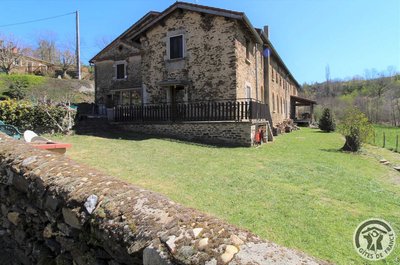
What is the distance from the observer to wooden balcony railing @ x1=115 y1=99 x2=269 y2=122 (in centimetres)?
1471

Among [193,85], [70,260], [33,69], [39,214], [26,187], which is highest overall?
[33,69]

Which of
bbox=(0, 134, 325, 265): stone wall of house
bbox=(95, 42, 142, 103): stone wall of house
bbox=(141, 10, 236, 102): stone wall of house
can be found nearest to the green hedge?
bbox=(141, 10, 236, 102): stone wall of house

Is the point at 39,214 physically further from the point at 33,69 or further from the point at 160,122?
the point at 33,69

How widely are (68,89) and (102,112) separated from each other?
10027 millimetres

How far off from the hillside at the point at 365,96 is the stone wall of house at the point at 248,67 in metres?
11.4

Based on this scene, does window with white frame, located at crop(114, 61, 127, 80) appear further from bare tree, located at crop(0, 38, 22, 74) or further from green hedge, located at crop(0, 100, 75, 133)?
bare tree, located at crop(0, 38, 22, 74)

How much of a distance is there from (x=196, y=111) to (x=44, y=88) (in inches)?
916

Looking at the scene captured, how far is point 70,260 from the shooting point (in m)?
2.53

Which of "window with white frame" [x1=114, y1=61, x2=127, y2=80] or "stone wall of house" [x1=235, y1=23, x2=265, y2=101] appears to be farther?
"window with white frame" [x1=114, y1=61, x2=127, y2=80]

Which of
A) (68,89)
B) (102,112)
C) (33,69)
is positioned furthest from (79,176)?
(33,69)

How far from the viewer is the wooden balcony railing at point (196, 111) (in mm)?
14711

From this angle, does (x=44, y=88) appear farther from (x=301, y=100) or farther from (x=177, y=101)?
(x=301, y=100)

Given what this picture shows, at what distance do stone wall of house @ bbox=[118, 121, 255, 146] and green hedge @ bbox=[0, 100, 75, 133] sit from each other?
4145 millimetres

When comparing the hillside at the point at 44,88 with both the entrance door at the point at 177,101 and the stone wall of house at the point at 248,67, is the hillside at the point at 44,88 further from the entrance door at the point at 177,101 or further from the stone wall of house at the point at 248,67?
the stone wall of house at the point at 248,67
